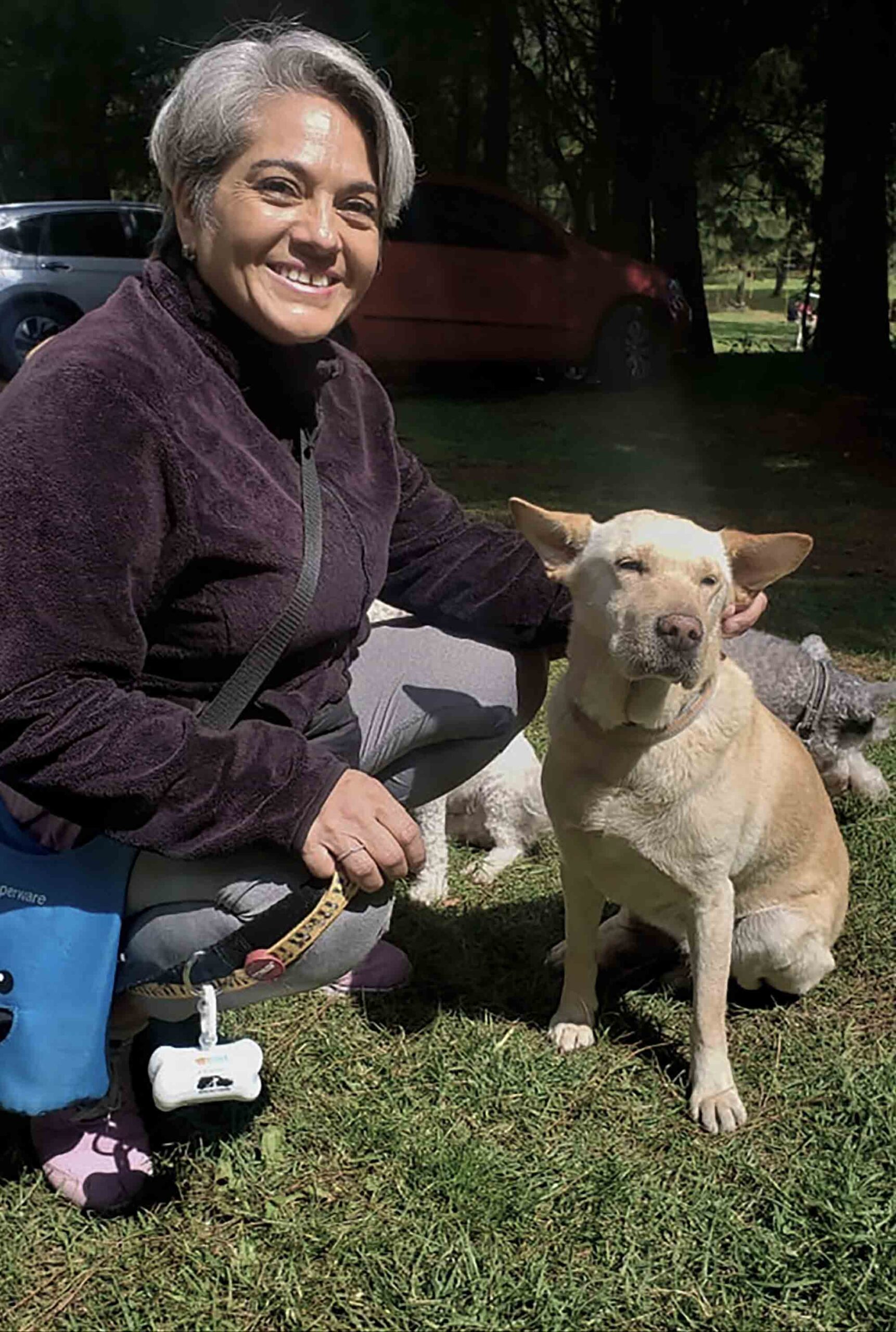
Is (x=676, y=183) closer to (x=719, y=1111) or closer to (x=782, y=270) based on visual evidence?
(x=719, y=1111)

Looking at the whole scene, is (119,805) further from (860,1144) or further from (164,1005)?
(860,1144)

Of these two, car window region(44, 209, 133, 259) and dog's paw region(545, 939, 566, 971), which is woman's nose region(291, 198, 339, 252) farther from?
car window region(44, 209, 133, 259)

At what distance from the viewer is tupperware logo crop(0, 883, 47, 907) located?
1.89 m

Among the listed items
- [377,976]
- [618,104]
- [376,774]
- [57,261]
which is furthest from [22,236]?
[376,774]

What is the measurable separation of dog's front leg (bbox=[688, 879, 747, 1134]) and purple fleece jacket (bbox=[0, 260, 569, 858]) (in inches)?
33.9

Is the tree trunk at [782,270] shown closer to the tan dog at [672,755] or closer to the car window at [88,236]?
the car window at [88,236]

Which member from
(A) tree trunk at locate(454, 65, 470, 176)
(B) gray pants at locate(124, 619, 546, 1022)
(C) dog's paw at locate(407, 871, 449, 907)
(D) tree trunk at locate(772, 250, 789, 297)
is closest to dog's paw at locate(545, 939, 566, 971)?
(C) dog's paw at locate(407, 871, 449, 907)

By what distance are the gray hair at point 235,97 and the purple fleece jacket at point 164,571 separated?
0.51ft

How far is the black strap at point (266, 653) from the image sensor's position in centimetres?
192

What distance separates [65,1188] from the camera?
212 cm

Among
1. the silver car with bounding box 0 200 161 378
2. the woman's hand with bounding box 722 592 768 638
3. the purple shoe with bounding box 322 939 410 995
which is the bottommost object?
the purple shoe with bounding box 322 939 410 995

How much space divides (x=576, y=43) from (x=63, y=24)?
6.34m

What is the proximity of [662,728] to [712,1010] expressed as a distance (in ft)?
1.86

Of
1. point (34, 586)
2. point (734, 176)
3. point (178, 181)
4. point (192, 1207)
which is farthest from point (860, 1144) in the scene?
point (734, 176)
